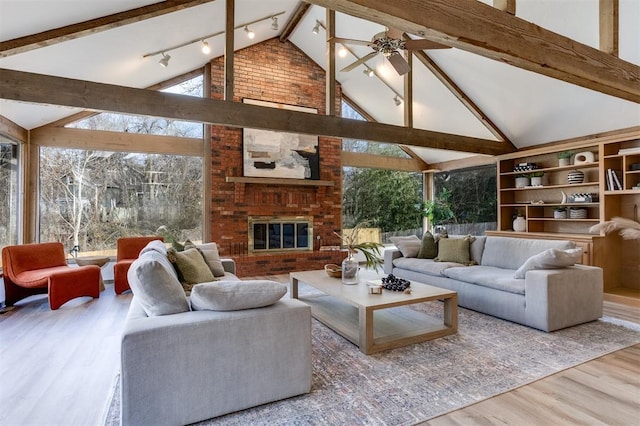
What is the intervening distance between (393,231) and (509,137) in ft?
9.44

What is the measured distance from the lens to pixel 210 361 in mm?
1844

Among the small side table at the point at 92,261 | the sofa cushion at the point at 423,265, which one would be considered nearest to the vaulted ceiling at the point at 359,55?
the small side table at the point at 92,261

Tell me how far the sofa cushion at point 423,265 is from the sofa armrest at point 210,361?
2762 millimetres

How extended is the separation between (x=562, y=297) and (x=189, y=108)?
4.21 m

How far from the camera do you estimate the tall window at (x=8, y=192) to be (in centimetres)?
434

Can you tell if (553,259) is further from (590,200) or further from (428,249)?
(590,200)

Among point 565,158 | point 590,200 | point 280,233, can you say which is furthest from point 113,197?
point 590,200

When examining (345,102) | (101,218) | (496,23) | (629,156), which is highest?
(345,102)

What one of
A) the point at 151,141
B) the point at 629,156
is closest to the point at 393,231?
the point at 629,156

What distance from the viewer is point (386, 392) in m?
2.13

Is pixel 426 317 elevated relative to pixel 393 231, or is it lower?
lower

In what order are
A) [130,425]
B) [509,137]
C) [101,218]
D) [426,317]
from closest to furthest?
[130,425] < [426,317] < [101,218] < [509,137]

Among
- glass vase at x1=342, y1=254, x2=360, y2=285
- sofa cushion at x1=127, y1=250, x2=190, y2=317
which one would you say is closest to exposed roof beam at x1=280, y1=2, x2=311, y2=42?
glass vase at x1=342, y1=254, x2=360, y2=285

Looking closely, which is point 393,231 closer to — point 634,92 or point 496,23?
point 634,92
